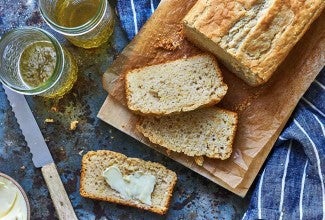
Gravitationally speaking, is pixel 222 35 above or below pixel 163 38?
above

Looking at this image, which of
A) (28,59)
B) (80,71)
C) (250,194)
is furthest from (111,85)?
(250,194)

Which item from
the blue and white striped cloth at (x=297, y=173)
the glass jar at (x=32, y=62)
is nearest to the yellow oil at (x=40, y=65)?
the glass jar at (x=32, y=62)

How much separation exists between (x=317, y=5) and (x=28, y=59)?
1750mm

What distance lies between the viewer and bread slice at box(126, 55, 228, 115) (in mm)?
3795

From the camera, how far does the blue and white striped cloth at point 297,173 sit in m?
3.79

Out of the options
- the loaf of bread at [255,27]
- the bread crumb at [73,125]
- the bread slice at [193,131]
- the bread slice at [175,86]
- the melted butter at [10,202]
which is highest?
the loaf of bread at [255,27]

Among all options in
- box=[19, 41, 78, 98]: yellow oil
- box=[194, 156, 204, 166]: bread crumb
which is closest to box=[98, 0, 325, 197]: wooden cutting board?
box=[194, 156, 204, 166]: bread crumb

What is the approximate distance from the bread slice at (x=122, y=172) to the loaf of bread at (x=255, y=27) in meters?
0.86

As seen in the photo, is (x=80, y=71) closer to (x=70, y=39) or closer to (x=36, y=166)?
(x=70, y=39)

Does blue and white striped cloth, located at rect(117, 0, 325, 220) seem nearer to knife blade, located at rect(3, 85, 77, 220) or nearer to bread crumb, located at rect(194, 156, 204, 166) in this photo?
bread crumb, located at rect(194, 156, 204, 166)

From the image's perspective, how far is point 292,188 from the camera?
387 cm

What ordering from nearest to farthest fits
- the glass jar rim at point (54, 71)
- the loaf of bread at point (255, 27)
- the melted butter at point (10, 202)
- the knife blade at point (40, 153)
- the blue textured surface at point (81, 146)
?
the loaf of bread at point (255, 27) → the glass jar rim at point (54, 71) → the melted butter at point (10, 202) → the knife blade at point (40, 153) → the blue textured surface at point (81, 146)

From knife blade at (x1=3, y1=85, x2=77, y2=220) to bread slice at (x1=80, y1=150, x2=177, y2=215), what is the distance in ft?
0.44

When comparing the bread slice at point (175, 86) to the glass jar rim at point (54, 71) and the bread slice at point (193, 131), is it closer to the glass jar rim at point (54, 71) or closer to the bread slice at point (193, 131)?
the bread slice at point (193, 131)
